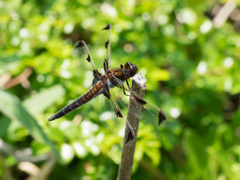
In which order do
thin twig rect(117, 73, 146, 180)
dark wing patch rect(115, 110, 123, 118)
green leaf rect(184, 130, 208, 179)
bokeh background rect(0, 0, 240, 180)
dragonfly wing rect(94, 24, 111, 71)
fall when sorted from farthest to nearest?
green leaf rect(184, 130, 208, 179), bokeh background rect(0, 0, 240, 180), dragonfly wing rect(94, 24, 111, 71), dark wing patch rect(115, 110, 123, 118), thin twig rect(117, 73, 146, 180)

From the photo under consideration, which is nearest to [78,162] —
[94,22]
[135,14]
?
[94,22]

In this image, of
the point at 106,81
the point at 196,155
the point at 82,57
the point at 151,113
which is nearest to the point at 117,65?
the point at 82,57

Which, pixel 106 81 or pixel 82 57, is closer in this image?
pixel 106 81

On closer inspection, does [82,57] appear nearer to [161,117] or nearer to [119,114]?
[119,114]

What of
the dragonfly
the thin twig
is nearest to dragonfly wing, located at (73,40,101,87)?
the dragonfly

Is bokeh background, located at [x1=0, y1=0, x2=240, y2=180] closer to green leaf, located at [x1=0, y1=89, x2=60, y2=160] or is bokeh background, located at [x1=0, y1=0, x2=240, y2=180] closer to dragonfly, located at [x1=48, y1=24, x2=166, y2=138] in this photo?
green leaf, located at [x1=0, y1=89, x2=60, y2=160]

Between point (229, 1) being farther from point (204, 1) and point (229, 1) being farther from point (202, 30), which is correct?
point (202, 30)

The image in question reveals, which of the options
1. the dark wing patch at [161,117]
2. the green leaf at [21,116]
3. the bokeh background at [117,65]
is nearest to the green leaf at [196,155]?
the bokeh background at [117,65]

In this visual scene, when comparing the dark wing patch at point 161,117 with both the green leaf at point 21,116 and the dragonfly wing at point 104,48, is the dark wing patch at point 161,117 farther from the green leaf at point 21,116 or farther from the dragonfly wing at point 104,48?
the green leaf at point 21,116
